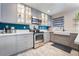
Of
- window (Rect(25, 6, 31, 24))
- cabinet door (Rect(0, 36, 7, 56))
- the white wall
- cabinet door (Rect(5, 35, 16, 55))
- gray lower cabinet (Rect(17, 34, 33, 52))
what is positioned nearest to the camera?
cabinet door (Rect(0, 36, 7, 56))

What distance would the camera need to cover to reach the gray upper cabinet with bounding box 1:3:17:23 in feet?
7.52

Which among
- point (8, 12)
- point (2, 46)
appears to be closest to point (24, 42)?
point (2, 46)

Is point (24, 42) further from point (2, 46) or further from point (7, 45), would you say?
point (2, 46)

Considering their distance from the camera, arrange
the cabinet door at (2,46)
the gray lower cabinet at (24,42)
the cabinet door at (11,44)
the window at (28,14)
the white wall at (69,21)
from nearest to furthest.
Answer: the cabinet door at (2,46) < the cabinet door at (11,44) < the gray lower cabinet at (24,42) < the window at (28,14) < the white wall at (69,21)

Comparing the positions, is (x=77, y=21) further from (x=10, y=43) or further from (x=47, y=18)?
(x=10, y=43)

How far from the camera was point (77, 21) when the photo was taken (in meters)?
3.58

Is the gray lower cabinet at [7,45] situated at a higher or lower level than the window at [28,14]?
lower

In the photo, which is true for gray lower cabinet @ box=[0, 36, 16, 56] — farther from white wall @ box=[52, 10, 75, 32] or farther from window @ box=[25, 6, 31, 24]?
white wall @ box=[52, 10, 75, 32]

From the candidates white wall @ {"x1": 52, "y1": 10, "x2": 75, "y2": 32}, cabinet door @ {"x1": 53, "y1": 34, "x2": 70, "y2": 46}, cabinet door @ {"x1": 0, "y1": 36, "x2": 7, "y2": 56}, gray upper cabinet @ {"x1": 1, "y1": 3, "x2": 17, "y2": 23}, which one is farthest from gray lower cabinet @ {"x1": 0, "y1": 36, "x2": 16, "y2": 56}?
white wall @ {"x1": 52, "y1": 10, "x2": 75, "y2": 32}

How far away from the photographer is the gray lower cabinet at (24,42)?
2.64m

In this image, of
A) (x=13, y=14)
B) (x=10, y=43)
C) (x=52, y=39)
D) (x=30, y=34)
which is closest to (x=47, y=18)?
(x=52, y=39)

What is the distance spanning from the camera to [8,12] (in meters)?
2.48

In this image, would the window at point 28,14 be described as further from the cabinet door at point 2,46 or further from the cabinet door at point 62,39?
the cabinet door at point 62,39

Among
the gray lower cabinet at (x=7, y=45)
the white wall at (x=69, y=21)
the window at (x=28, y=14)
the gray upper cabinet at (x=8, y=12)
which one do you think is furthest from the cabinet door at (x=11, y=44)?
the white wall at (x=69, y=21)
